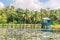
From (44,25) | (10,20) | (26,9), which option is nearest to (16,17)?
(10,20)

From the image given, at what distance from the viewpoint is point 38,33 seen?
5605mm

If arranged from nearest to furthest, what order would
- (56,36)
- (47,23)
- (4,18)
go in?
(56,36) → (47,23) → (4,18)

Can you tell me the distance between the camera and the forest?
1053 inches

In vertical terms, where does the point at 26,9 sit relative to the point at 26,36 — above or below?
above

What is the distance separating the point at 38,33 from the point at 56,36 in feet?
1.91

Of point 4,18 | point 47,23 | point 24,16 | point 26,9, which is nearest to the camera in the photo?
point 47,23

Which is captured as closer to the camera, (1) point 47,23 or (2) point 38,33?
(2) point 38,33

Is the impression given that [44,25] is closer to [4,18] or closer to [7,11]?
[4,18]

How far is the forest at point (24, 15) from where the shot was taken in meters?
26.7

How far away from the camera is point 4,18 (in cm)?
2636

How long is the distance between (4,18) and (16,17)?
2.13 meters

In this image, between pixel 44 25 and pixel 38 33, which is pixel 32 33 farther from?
pixel 44 25

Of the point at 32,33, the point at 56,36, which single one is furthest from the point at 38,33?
the point at 56,36

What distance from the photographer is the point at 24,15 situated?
93.1 ft
